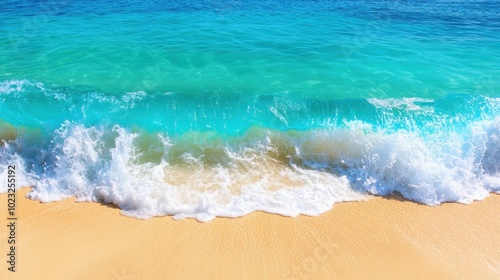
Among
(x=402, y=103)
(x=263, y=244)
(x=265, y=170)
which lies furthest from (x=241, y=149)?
(x=402, y=103)

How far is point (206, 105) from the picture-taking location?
8961 millimetres

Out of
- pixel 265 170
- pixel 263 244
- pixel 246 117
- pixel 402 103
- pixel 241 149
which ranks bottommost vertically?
pixel 263 244

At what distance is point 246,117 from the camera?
858 cm

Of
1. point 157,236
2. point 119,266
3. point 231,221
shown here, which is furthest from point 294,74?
point 119,266

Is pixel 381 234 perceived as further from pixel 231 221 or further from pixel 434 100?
pixel 434 100

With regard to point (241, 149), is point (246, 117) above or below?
above

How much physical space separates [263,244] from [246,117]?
3.81m

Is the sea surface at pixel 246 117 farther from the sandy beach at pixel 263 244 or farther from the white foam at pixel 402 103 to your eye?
the sandy beach at pixel 263 244

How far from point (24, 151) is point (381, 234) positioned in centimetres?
818

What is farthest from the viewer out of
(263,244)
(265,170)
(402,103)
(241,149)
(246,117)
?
(402,103)

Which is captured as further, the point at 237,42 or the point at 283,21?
the point at 283,21

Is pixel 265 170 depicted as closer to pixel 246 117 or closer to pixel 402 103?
pixel 246 117

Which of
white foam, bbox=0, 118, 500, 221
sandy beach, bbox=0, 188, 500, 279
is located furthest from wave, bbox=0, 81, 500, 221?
sandy beach, bbox=0, 188, 500, 279

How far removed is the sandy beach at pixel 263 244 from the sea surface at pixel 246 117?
A: 353 millimetres
